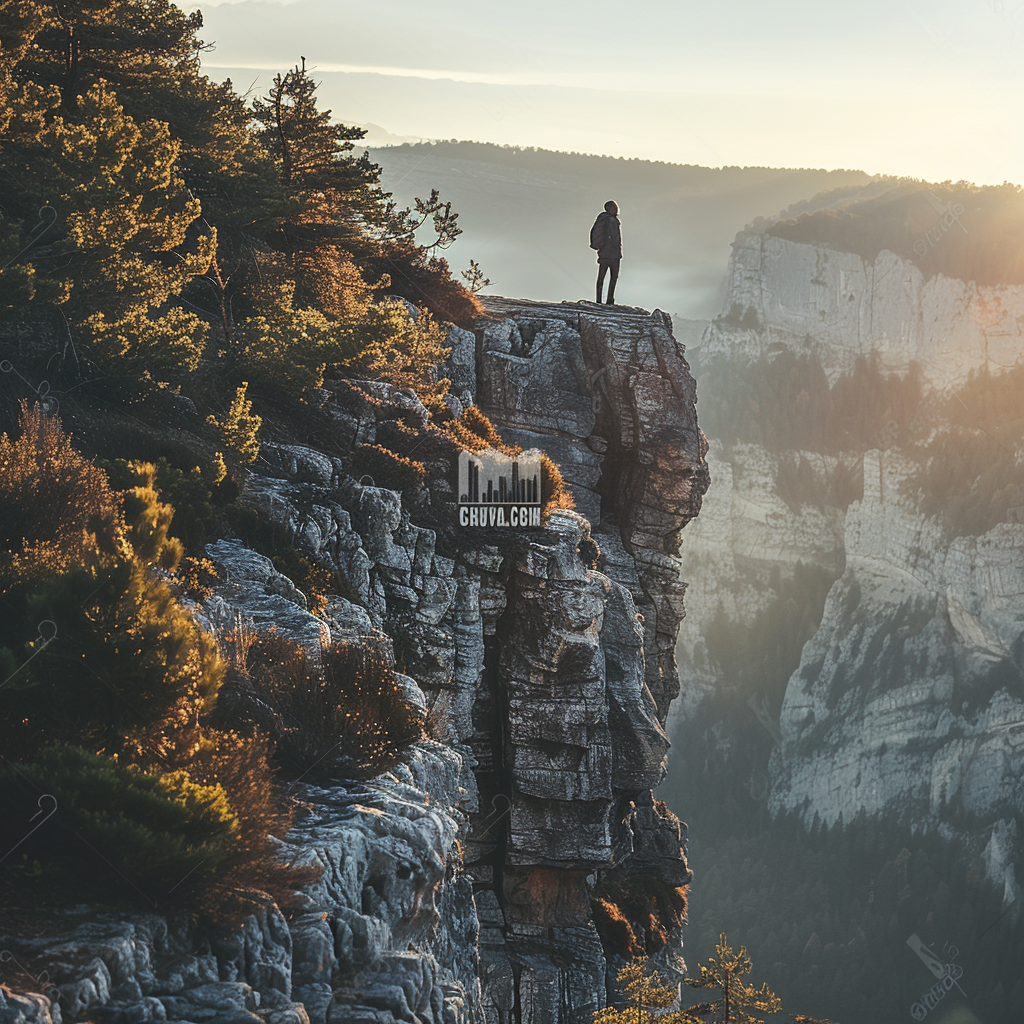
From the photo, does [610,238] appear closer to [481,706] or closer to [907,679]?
[481,706]

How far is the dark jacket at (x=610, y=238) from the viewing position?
1148 inches

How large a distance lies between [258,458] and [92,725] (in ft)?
30.2

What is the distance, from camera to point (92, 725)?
298 inches

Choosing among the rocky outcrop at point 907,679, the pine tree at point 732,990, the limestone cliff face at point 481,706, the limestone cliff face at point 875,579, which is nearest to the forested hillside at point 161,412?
the limestone cliff face at point 481,706

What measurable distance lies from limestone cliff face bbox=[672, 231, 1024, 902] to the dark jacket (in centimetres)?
7536

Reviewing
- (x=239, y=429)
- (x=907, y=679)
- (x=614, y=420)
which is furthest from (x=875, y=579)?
(x=239, y=429)

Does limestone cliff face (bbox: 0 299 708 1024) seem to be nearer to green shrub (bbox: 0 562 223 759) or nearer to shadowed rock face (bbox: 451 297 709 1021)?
shadowed rock face (bbox: 451 297 709 1021)

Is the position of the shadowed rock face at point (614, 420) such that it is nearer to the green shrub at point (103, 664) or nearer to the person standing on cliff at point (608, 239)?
the person standing on cliff at point (608, 239)

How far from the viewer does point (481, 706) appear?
20984 millimetres

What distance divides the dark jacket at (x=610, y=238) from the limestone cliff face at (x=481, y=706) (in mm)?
2619

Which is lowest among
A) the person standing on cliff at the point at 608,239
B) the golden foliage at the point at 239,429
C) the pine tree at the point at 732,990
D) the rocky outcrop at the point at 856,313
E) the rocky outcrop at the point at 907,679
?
the rocky outcrop at the point at 907,679

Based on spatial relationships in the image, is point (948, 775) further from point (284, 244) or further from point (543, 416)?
point (284, 244)

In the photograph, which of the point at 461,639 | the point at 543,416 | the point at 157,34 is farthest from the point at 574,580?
the point at 157,34

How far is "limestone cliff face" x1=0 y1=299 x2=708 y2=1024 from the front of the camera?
22.9 ft
